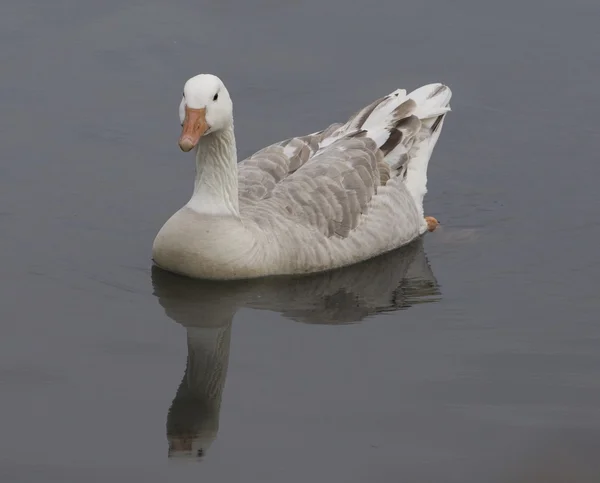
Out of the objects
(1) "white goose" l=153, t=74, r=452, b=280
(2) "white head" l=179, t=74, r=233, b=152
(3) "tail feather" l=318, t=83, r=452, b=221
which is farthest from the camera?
(3) "tail feather" l=318, t=83, r=452, b=221

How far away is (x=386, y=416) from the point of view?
32.4 feet

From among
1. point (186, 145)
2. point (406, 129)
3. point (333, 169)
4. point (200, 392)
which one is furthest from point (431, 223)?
point (200, 392)

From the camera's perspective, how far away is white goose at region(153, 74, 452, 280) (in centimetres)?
1191

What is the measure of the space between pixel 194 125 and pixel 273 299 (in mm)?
1626

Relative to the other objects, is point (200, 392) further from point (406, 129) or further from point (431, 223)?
point (406, 129)

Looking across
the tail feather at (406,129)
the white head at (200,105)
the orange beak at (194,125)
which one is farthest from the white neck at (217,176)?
the tail feather at (406,129)

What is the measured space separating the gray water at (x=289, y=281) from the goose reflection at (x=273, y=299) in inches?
1.0

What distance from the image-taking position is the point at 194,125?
36.8 feet

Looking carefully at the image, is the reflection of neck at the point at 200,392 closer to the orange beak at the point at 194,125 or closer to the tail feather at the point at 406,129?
the orange beak at the point at 194,125

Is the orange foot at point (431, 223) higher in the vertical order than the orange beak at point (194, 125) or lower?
higher

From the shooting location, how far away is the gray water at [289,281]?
961 cm

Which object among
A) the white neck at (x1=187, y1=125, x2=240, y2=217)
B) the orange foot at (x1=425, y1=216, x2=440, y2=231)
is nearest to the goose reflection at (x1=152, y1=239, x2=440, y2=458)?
the orange foot at (x1=425, y1=216, x2=440, y2=231)

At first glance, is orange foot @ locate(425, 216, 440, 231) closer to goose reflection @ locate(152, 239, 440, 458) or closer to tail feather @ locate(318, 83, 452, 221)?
tail feather @ locate(318, 83, 452, 221)

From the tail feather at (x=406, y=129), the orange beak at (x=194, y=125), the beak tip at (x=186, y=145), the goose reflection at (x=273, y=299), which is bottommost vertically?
the goose reflection at (x=273, y=299)
